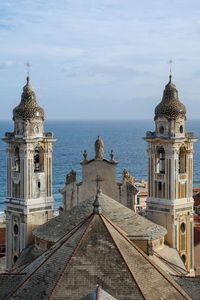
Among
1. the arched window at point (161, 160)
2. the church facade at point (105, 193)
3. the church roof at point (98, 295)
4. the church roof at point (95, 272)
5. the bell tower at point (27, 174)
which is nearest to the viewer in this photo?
the church roof at point (98, 295)

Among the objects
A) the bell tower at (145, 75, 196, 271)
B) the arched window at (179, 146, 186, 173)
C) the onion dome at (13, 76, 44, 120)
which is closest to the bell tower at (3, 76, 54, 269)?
the onion dome at (13, 76, 44, 120)

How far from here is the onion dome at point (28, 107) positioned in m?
37.6

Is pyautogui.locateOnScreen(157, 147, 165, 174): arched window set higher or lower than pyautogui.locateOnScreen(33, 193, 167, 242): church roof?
higher

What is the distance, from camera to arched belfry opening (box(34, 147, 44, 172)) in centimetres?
3853

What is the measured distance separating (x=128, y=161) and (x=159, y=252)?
377 feet

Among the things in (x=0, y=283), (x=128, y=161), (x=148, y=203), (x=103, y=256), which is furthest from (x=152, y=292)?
(x=128, y=161)

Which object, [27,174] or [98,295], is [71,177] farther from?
[98,295]

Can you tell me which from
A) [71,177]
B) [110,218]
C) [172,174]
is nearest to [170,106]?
[172,174]

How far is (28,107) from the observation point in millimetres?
37750

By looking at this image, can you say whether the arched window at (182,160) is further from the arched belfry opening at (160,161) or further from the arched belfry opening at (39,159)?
the arched belfry opening at (39,159)

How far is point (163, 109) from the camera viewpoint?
123ft

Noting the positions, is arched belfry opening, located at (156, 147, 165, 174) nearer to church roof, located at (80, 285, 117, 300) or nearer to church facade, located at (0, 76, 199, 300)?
church facade, located at (0, 76, 199, 300)

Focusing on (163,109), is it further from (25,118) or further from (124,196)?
(25,118)

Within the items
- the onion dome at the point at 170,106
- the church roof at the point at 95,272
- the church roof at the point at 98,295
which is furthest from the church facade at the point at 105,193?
the church roof at the point at 98,295
